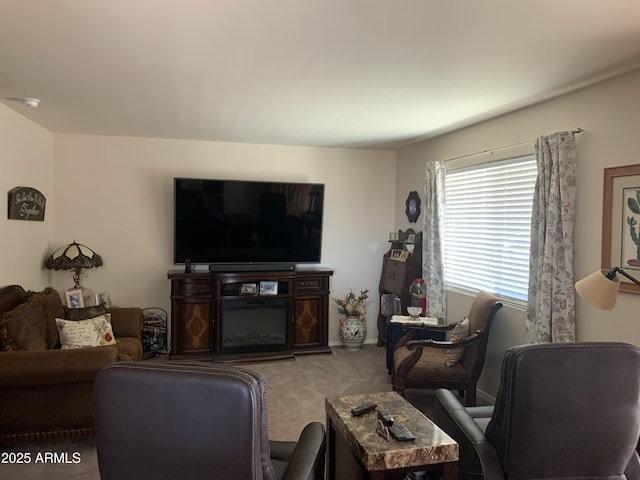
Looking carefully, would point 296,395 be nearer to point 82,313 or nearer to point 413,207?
point 82,313

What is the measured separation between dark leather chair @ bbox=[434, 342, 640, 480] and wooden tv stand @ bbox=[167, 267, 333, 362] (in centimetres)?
351

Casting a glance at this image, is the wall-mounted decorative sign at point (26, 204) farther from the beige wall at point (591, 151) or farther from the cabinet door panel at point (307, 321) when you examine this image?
the beige wall at point (591, 151)

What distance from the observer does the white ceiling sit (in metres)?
1.96

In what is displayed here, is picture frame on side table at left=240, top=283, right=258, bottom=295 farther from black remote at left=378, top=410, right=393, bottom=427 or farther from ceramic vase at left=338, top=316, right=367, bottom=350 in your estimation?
black remote at left=378, top=410, right=393, bottom=427

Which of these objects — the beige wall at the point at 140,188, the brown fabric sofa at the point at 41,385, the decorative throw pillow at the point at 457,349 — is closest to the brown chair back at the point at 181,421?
the brown fabric sofa at the point at 41,385

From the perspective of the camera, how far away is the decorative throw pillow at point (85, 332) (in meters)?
3.55

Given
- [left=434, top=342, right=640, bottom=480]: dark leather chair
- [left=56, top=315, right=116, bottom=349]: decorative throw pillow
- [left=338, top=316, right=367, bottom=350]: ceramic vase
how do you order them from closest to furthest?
[left=434, top=342, right=640, bottom=480]: dark leather chair
[left=56, top=315, right=116, bottom=349]: decorative throw pillow
[left=338, top=316, right=367, bottom=350]: ceramic vase

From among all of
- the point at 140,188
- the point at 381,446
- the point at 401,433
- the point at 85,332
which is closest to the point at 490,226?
the point at 401,433

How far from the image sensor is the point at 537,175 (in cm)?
326

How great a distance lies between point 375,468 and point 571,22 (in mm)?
2129

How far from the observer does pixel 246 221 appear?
16.5ft

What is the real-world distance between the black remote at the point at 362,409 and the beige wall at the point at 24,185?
310cm

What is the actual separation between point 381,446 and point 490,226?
8.87ft

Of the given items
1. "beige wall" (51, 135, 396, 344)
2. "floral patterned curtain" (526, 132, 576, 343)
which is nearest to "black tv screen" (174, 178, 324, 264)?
"beige wall" (51, 135, 396, 344)
